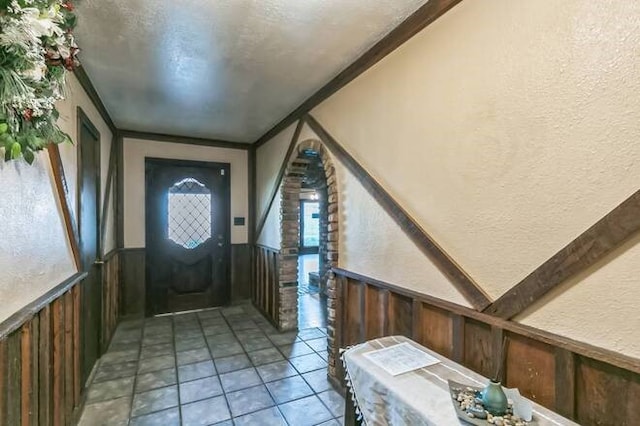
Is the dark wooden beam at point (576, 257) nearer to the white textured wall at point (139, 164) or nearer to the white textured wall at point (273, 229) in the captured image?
the white textured wall at point (273, 229)

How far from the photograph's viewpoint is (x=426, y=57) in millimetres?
1736

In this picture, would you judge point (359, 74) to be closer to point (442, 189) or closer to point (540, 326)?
point (442, 189)

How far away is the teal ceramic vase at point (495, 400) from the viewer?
107 cm

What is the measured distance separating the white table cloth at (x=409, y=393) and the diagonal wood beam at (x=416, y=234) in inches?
12.9

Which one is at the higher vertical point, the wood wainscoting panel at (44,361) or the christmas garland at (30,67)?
the christmas garland at (30,67)

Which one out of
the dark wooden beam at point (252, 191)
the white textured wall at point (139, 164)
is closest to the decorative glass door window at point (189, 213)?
the white textured wall at point (139, 164)

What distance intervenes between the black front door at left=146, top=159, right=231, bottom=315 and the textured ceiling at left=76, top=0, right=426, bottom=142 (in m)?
1.33

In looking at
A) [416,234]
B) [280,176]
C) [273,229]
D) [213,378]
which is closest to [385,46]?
[416,234]

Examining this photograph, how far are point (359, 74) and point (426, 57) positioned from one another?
65 centimetres

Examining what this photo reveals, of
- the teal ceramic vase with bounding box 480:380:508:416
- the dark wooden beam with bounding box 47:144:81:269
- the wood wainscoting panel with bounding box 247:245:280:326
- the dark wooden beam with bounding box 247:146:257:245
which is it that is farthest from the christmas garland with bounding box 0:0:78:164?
the dark wooden beam with bounding box 247:146:257:245

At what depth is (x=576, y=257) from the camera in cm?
109

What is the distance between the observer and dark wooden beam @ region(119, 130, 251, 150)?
4.17 metres

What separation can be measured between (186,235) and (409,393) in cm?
399

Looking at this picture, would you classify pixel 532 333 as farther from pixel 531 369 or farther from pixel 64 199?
pixel 64 199
